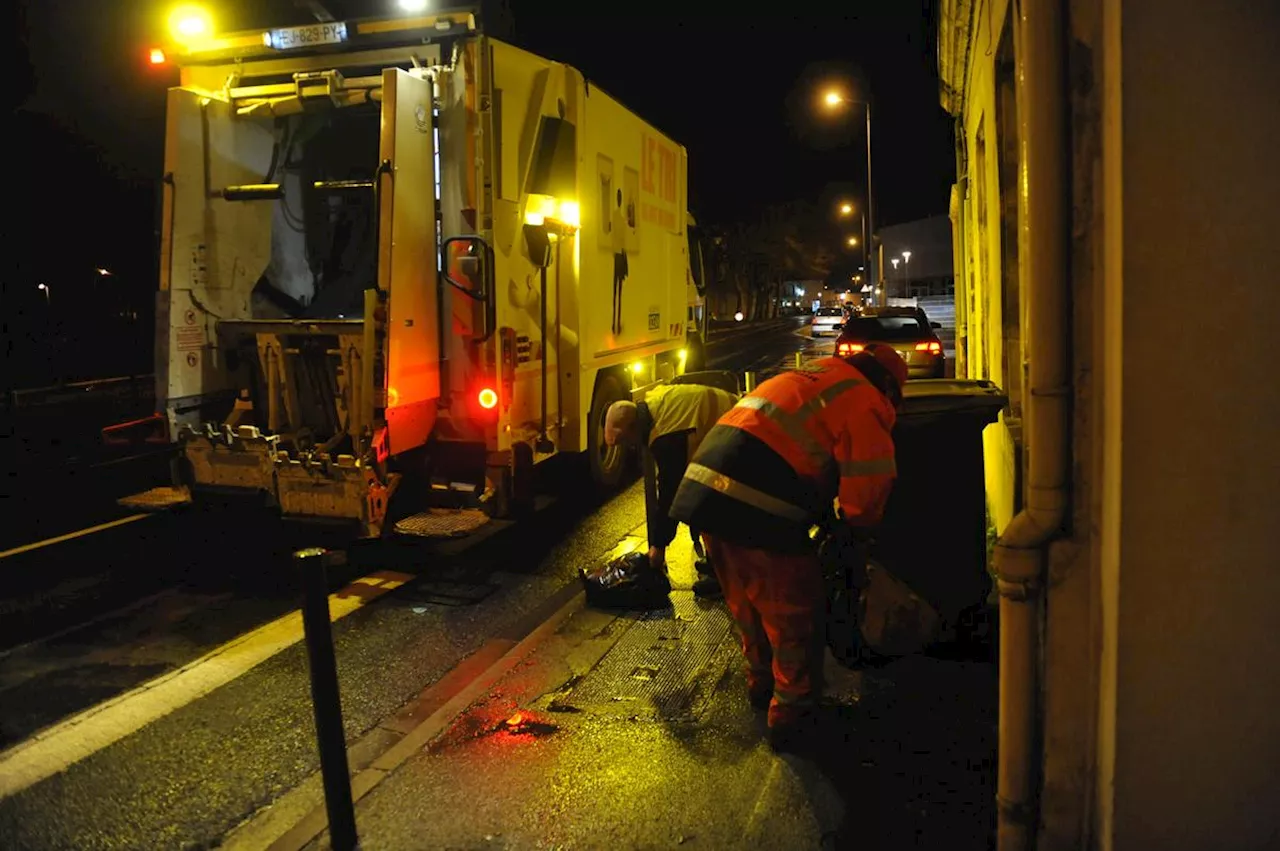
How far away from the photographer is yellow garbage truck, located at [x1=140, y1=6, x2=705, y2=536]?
6.37 meters

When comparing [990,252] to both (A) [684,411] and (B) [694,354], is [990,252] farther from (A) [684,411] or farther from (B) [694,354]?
(B) [694,354]

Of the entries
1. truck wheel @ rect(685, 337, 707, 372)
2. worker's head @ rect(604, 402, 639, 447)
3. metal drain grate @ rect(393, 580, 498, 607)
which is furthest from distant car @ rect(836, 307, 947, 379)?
worker's head @ rect(604, 402, 639, 447)

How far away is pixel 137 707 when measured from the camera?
452 cm

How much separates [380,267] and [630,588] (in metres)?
2.49

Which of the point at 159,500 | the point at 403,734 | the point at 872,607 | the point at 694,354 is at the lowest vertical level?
the point at 403,734

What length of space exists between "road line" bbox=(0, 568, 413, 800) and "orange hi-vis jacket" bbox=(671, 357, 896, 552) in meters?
2.65

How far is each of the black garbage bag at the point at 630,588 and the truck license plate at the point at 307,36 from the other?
4232 millimetres

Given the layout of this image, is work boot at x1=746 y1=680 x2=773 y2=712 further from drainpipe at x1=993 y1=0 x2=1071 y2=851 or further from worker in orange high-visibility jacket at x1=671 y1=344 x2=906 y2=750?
drainpipe at x1=993 y1=0 x2=1071 y2=851

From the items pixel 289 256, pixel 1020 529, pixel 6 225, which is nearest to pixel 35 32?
pixel 6 225

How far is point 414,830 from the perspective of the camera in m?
3.38

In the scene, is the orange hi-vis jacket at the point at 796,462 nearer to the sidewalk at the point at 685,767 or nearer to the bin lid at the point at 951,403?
the bin lid at the point at 951,403

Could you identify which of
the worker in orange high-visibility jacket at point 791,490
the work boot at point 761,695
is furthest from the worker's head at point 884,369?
the work boot at point 761,695

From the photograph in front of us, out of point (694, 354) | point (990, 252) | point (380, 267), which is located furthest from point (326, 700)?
point (694, 354)

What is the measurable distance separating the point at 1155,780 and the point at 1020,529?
0.64m
